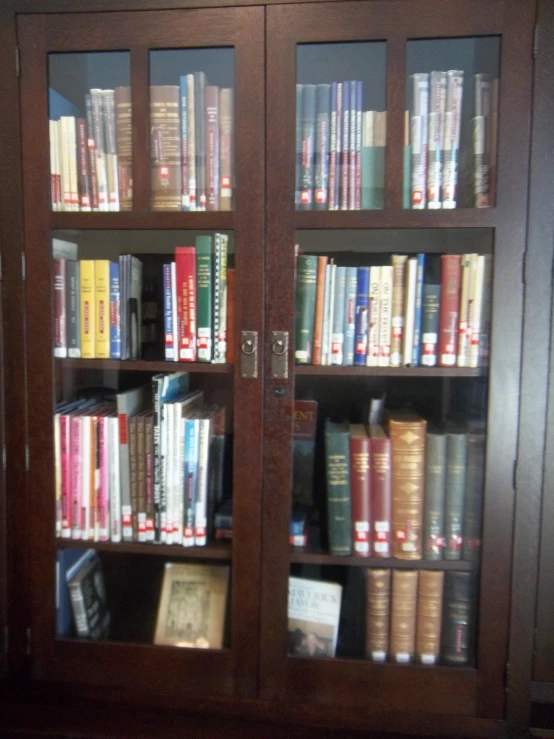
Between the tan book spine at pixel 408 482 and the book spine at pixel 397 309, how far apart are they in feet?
0.43

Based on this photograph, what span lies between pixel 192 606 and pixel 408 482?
56cm

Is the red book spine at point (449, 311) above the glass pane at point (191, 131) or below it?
below

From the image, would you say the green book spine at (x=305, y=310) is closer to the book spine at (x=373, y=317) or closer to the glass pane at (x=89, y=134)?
the book spine at (x=373, y=317)

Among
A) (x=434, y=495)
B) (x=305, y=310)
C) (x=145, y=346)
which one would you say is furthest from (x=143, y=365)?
(x=434, y=495)

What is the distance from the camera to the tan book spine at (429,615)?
1.12m

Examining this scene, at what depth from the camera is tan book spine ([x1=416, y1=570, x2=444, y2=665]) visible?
1115 mm

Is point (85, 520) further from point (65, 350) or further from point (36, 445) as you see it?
point (65, 350)

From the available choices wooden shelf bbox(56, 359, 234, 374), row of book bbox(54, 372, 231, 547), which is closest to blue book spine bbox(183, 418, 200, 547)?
row of book bbox(54, 372, 231, 547)

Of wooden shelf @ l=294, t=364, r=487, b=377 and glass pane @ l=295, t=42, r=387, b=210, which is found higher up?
glass pane @ l=295, t=42, r=387, b=210

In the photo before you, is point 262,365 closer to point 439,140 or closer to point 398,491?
point 398,491

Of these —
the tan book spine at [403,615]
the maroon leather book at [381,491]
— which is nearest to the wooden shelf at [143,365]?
the maroon leather book at [381,491]

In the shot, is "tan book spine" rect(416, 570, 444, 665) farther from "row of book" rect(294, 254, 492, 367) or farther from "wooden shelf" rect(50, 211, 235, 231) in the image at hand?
"wooden shelf" rect(50, 211, 235, 231)

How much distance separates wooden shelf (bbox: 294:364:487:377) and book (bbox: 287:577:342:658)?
0.45 metres

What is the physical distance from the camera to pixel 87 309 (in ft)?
3.75
